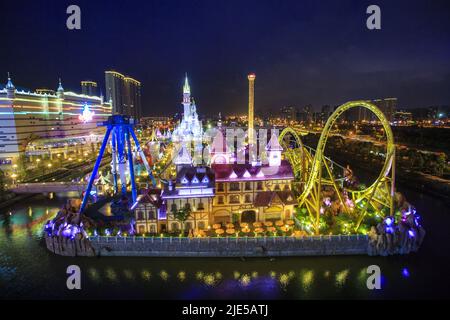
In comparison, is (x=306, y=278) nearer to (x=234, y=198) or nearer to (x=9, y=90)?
(x=234, y=198)

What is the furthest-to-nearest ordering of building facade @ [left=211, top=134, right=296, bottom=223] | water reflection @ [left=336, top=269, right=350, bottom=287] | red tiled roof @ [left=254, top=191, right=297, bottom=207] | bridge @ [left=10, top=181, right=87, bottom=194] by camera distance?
bridge @ [left=10, top=181, right=87, bottom=194] < building facade @ [left=211, top=134, right=296, bottom=223] < red tiled roof @ [left=254, top=191, right=297, bottom=207] < water reflection @ [left=336, top=269, right=350, bottom=287]

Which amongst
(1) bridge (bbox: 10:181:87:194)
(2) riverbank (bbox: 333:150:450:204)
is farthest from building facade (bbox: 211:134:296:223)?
(1) bridge (bbox: 10:181:87:194)

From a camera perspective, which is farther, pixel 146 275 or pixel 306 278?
pixel 146 275

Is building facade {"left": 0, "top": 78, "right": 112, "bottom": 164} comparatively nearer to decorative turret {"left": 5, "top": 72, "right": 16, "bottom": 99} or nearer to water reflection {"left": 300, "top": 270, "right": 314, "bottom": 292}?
decorative turret {"left": 5, "top": 72, "right": 16, "bottom": 99}

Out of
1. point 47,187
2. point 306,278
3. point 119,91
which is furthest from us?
point 119,91

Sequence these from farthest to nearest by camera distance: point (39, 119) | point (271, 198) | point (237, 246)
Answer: point (39, 119), point (271, 198), point (237, 246)

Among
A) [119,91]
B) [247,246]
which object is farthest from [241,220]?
[119,91]
